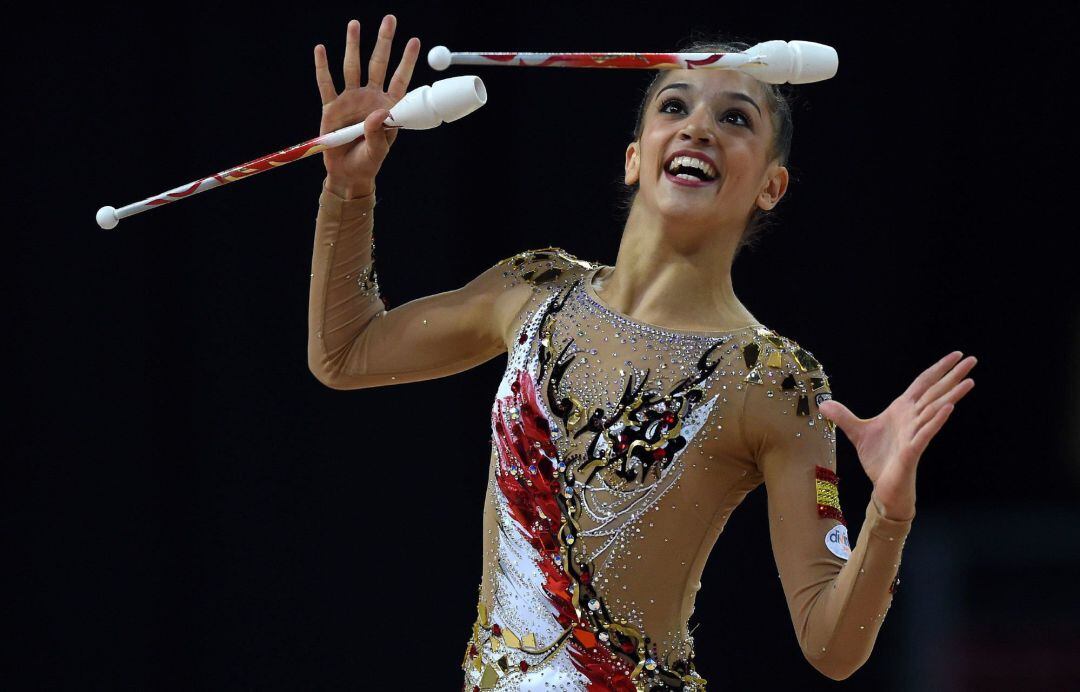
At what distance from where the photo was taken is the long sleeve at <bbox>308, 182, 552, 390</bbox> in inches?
71.0

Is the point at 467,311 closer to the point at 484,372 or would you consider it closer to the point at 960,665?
the point at 484,372

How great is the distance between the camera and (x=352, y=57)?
1.76 meters

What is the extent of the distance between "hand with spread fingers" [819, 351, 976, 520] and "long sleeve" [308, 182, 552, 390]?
1.64 ft

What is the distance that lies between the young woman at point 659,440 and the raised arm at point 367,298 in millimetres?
29

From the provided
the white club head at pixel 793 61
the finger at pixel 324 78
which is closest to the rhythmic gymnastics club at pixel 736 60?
the white club head at pixel 793 61

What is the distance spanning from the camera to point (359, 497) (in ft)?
8.98

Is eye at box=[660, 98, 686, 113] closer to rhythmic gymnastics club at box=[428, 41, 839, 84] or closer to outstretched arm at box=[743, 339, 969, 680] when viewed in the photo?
rhythmic gymnastics club at box=[428, 41, 839, 84]

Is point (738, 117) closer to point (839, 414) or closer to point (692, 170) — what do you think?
point (692, 170)

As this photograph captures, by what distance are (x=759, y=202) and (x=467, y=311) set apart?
37cm

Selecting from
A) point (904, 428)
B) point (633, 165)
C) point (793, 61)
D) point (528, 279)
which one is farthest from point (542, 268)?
point (904, 428)

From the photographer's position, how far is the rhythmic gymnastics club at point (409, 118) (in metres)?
1.60

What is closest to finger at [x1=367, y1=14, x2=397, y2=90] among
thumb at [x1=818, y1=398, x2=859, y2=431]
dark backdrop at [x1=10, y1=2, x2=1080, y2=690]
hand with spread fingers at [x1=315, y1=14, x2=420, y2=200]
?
hand with spread fingers at [x1=315, y1=14, x2=420, y2=200]

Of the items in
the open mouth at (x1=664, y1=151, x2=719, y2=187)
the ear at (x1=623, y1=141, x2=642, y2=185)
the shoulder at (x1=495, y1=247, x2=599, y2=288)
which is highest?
the ear at (x1=623, y1=141, x2=642, y2=185)

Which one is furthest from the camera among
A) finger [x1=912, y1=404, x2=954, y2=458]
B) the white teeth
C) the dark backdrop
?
the dark backdrop
